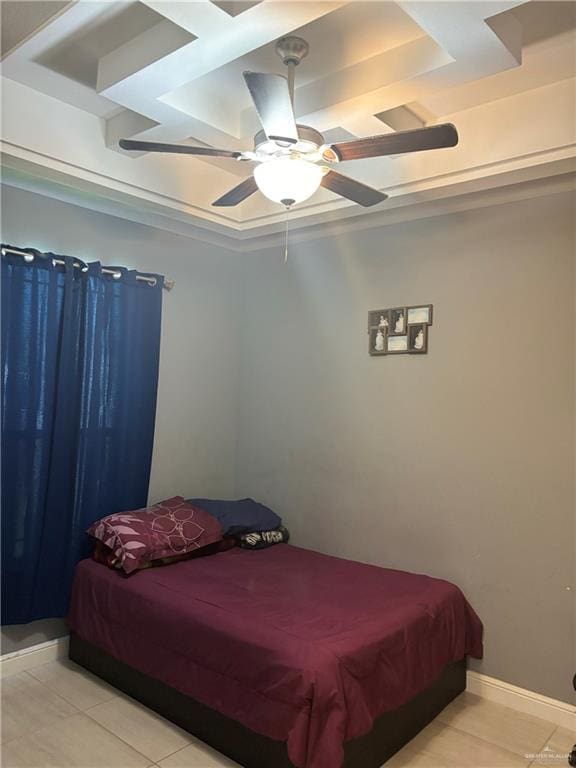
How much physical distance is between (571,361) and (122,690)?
2.62 m

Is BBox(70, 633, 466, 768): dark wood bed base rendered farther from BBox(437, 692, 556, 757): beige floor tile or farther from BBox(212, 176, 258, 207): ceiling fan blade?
BBox(212, 176, 258, 207): ceiling fan blade

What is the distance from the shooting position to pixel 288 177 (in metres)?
2.04

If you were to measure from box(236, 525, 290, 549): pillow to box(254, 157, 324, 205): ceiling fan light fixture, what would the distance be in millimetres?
2098

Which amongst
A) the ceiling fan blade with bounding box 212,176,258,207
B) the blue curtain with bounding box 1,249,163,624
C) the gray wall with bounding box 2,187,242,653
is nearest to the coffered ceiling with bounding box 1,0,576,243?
the gray wall with bounding box 2,187,242,653

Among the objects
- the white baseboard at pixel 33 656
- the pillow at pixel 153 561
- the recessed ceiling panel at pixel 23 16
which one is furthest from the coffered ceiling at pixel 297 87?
the white baseboard at pixel 33 656

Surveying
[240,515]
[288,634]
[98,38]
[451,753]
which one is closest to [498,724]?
[451,753]

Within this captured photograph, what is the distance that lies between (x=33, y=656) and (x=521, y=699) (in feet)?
7.99

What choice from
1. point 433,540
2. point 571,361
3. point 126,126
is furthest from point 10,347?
point 571,361

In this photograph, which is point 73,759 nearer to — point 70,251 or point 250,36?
point 70,251

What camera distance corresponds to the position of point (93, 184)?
301 cm

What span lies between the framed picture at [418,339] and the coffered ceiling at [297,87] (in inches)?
25.8

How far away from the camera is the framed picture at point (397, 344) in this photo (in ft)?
10.8

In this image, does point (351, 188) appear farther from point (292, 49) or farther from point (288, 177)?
point (292, 49)

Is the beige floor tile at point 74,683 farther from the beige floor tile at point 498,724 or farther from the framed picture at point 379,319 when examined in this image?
the framed picture at point 379,319
